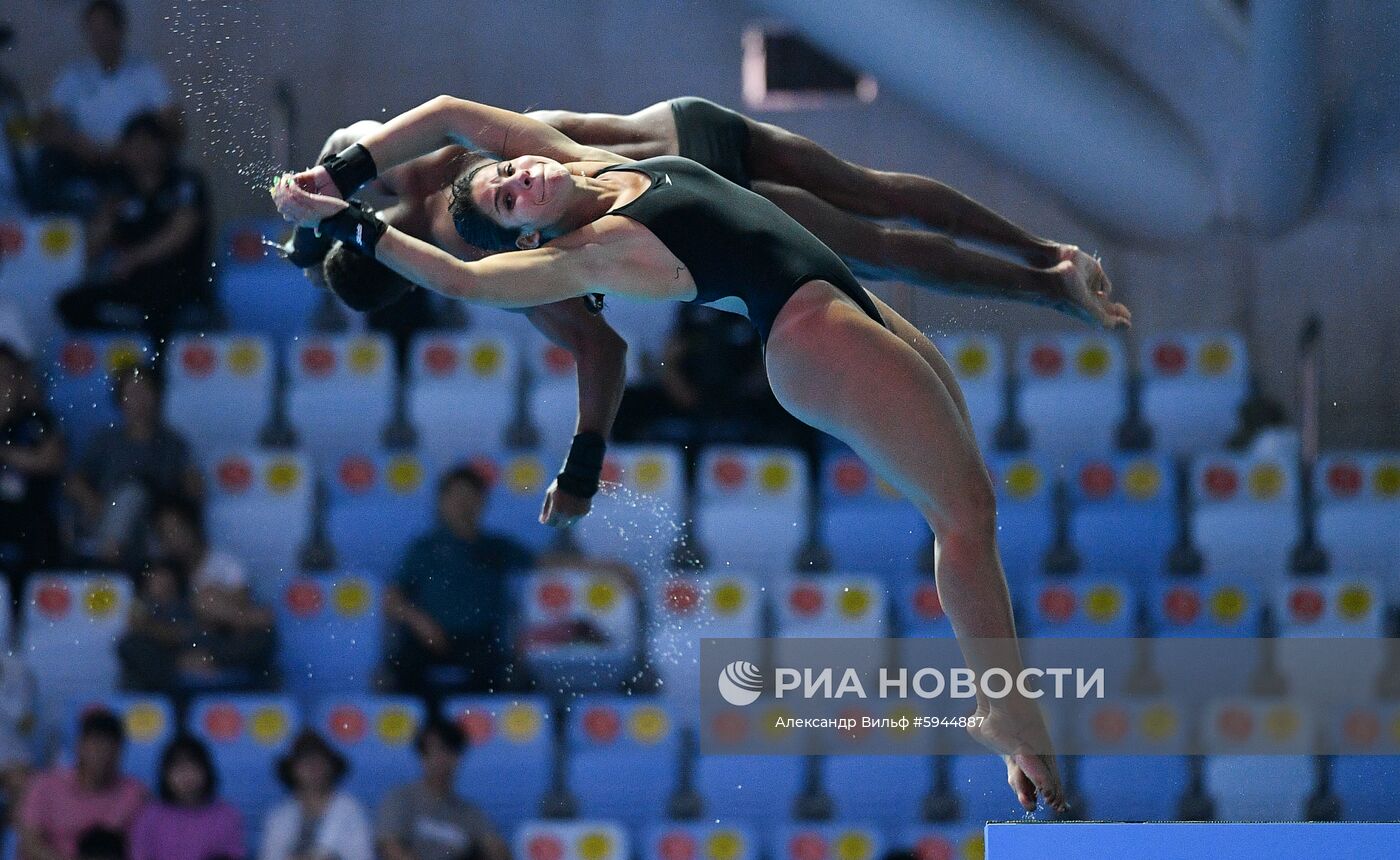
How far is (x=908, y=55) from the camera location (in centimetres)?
566

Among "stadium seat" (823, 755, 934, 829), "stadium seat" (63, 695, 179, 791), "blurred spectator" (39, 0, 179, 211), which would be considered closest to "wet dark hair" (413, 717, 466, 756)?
"stadium seat" (63, 695, 179, 791)

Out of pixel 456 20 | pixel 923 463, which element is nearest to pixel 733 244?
pixel 923 463

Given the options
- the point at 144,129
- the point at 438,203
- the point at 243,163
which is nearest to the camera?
the point at 438,203

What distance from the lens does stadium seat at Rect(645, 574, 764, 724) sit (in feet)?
17.8

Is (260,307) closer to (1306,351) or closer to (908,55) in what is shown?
(908,55)

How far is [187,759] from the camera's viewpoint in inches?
207

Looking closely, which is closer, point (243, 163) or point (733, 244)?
point (733, 244)

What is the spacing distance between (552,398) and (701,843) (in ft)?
4.77

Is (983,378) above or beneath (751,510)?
above

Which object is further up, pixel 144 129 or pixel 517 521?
pixel 144 129

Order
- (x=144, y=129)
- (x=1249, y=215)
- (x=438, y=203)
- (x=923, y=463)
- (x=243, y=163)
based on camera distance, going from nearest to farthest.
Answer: (x=923, y=463), (x=438, y=203), (x=243, y=163), (x=144, y=129), (x=1249, y=215)

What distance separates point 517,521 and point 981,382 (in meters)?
1.45

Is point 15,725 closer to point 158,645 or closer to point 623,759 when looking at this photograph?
point 158,645

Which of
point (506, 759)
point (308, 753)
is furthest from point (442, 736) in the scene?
point (308, 753)
